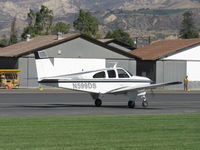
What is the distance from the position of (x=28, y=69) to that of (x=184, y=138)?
154 ft

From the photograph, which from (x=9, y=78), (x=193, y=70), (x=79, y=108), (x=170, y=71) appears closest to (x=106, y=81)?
(x=79, y=108)

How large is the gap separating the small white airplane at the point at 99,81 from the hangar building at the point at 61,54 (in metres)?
30.2

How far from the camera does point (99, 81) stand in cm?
3238

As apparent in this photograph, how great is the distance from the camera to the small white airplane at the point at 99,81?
102 feet

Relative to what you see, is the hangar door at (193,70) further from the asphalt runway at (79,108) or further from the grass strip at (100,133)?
the grass strip at (100,133)

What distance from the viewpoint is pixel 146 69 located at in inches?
2815

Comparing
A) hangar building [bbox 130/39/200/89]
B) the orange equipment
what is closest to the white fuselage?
the orange equipment

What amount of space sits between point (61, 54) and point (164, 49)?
516 inches

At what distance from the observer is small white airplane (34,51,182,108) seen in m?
31.1

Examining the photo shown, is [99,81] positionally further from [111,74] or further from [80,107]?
[80,107]

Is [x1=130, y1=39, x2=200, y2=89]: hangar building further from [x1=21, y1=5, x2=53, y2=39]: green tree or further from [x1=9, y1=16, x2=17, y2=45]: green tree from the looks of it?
[x1=9, y1=16, x2=17, y2=45]: green tree

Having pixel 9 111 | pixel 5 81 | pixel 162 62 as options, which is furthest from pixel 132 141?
pixel 162 62

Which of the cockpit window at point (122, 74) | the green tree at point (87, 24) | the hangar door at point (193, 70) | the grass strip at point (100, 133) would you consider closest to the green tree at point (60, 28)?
the green tree at point (87, 24)

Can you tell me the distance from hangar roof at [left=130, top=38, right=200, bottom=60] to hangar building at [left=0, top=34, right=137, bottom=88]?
8.16 feet
